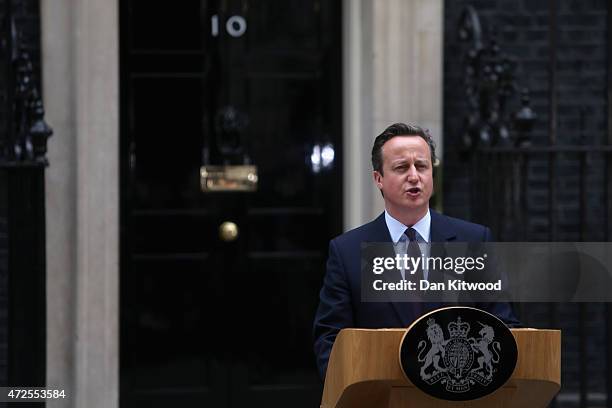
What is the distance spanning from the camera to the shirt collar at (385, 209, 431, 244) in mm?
2770

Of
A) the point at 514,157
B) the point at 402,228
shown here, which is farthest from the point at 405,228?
the point at 514,157

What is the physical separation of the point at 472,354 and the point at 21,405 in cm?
334

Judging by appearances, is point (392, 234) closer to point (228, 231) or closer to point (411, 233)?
point (411, 233)

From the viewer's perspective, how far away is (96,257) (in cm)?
573

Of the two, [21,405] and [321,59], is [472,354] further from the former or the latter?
[321,59]

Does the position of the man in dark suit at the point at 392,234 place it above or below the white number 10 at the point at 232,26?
below

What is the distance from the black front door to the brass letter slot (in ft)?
0.10

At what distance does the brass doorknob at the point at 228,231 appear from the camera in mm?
6141

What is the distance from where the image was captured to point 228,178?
20.1 ft

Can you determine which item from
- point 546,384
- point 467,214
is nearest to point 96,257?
point 467,214

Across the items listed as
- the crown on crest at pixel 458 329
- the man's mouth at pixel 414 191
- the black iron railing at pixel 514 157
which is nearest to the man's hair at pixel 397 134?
the man's mouth at pixel 414 191

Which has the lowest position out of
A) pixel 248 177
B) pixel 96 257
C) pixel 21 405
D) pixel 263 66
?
pixel 21 405

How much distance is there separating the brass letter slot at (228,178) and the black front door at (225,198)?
0.10ft

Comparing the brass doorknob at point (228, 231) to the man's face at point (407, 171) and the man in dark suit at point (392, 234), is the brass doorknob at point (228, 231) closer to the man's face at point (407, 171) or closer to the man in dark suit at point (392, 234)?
the man in dark suit at point (392, 234)
